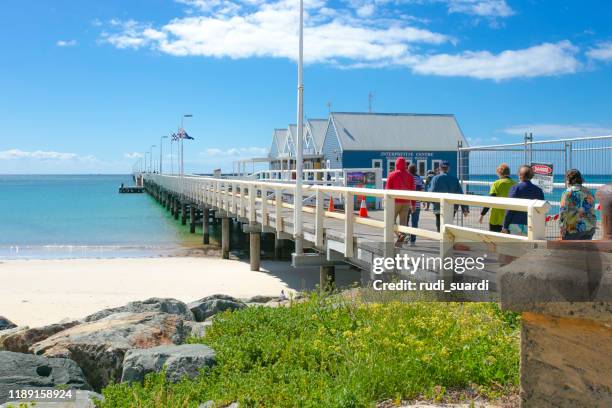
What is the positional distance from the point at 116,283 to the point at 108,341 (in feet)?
33.5

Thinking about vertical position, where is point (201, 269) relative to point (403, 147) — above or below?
below

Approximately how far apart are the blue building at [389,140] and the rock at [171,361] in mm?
31279

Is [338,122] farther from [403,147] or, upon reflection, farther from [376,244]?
[376,244]

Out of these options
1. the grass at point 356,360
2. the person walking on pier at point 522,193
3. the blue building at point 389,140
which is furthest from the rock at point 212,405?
the blue building at point 389,140

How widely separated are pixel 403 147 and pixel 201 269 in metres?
20.9

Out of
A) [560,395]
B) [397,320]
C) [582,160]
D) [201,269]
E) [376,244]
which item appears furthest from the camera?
[201,269]

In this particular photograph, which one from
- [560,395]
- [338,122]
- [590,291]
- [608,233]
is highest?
[338,122]

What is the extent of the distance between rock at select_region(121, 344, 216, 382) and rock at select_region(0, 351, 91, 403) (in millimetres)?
586

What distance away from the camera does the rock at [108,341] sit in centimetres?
721

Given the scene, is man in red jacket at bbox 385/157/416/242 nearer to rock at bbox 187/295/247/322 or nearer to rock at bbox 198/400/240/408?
rock at bbox 187/295/247/322

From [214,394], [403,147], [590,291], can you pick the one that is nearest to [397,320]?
[214,394]

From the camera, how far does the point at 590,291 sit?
1968 mm

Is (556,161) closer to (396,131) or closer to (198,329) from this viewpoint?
(198,329)

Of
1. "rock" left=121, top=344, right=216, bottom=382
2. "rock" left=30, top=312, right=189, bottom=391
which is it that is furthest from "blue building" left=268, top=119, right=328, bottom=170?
"rock" left=121, top=344, right=216, bottom=382
